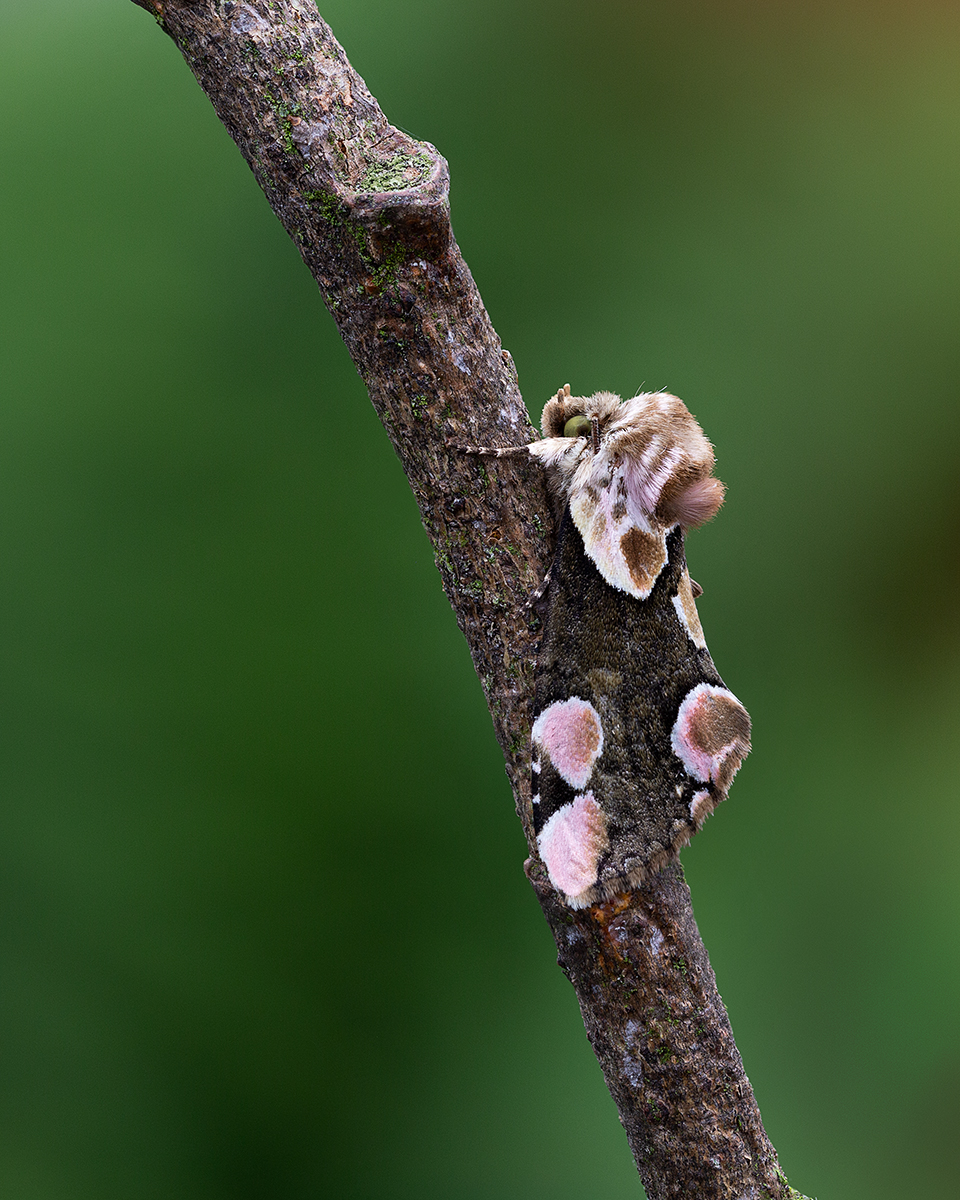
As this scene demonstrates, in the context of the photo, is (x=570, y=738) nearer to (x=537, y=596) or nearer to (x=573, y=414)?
(x=537, y=596)

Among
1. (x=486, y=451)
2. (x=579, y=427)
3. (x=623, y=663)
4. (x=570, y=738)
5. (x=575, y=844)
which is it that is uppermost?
(x=579, y=427)

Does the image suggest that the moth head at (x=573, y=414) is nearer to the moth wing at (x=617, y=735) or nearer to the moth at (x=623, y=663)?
the moth at (x=623, y=663)

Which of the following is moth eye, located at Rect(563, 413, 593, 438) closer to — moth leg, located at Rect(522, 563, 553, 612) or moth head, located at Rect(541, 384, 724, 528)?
moth head, located at Rect(541, 384, 724, 528)

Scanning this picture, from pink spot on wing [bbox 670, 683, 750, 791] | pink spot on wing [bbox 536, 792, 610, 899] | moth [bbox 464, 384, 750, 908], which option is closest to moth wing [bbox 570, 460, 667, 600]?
moth [bbox 464, 384, 750, 908]

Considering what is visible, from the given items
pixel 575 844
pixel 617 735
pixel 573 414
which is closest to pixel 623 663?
pixel 617 735

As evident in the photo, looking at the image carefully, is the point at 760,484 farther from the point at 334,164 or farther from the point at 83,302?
the point at 83,302

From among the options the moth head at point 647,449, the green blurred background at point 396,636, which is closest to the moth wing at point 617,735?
the moth head at point 647,449

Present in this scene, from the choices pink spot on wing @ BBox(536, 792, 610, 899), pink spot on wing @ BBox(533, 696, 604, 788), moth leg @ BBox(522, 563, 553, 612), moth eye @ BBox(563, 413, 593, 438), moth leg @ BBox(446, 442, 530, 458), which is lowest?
pink spot on wing @ BBox(536, 792, 610, 899)
